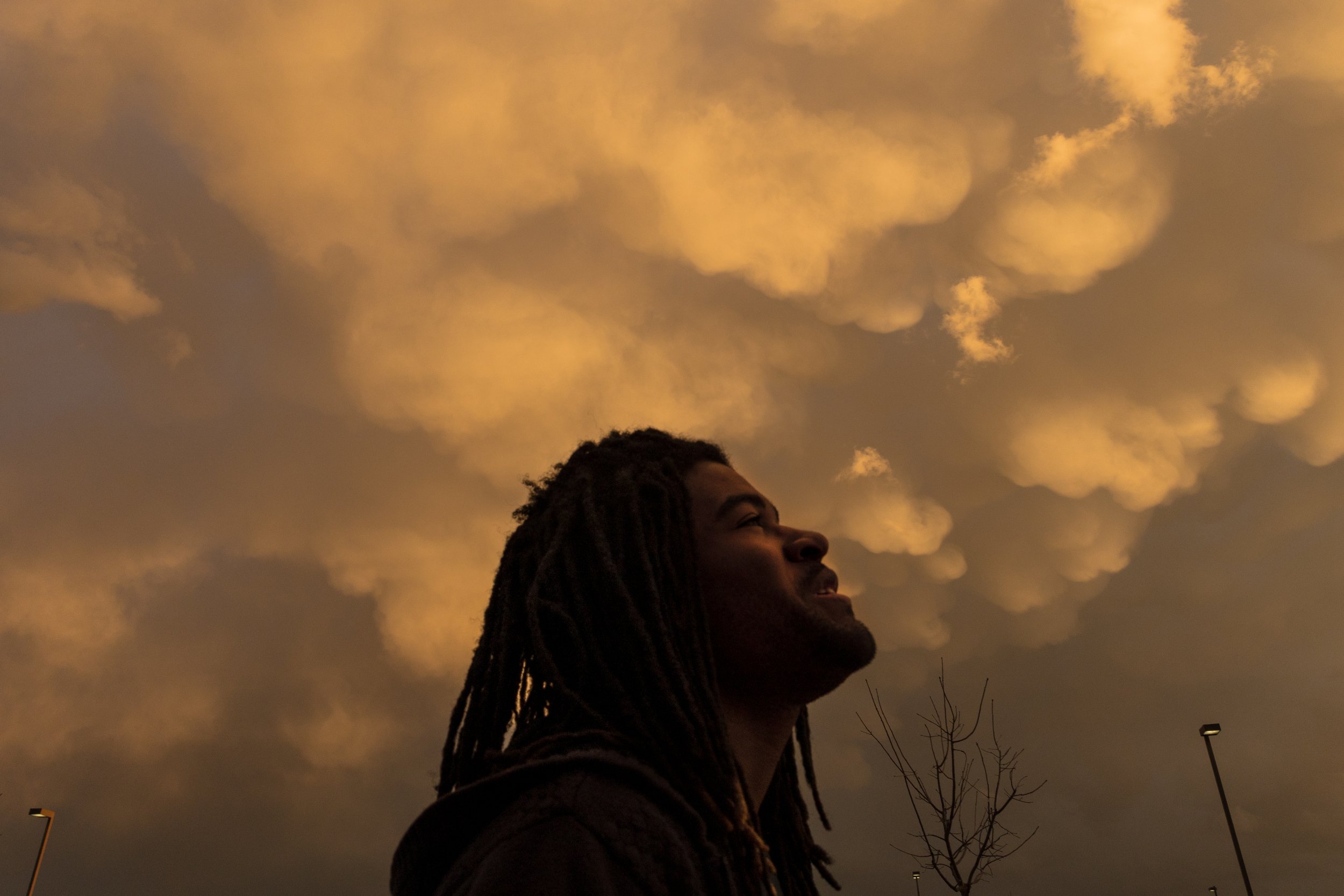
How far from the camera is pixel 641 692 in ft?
10.6

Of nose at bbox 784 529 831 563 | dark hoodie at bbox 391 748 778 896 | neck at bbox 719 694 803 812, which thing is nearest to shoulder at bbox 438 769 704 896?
dark hoodie at bbox 391 748 778 896

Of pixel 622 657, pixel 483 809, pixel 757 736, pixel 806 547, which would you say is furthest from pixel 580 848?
pixel 806 547

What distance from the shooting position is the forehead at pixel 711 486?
4031 millimetres

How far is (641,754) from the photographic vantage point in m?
2.95

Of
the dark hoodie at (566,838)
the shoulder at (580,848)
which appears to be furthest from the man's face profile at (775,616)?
the shoulder at (580,848)

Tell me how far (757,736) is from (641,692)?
607mm

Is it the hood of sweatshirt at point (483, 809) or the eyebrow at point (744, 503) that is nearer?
the hood of sweatshirt at point (483, 809)

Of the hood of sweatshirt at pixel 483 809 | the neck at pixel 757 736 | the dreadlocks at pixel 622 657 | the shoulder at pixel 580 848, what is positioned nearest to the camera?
the shoulder at pixel 580 848

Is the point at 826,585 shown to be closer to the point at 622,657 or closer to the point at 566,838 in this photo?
the point at 622,657

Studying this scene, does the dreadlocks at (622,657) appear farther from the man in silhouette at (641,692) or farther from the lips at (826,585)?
the lips at (826,585)

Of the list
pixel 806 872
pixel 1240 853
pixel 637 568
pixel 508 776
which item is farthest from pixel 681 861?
pixel 1240 853

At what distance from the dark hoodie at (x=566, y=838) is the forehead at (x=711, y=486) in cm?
146

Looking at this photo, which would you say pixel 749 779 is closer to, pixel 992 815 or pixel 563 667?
pixel 563 667

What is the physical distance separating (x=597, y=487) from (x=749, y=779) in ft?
4.85
